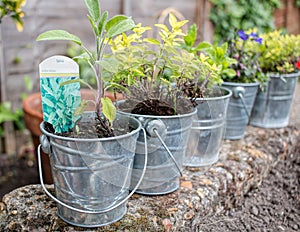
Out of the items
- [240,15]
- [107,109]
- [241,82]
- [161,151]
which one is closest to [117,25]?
[107,109]

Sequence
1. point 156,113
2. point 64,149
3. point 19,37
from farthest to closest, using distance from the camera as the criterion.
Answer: point 19,37 < point 156,113 < point 64,149

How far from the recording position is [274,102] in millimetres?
2271

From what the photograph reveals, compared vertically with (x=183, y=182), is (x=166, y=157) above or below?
above

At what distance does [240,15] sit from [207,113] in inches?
145

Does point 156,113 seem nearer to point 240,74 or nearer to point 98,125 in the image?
point 98,125

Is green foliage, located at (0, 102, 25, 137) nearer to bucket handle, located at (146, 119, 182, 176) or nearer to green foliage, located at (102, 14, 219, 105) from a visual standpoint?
green foliage, located at (102, 14, 219, 105)

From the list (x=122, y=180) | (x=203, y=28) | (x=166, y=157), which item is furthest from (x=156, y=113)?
(x=203, y=28)

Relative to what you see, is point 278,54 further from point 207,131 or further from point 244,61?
point 207,131

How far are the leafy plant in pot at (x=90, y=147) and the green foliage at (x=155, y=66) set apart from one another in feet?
0.49

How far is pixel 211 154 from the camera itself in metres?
1.76

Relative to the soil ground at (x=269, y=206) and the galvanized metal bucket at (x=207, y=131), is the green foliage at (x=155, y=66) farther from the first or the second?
the soil ground at (x=269, y=206)

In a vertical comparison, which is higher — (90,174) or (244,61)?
(244,61)

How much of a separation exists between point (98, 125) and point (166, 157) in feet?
0.97

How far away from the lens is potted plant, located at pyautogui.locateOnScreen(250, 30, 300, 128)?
2.21 m
